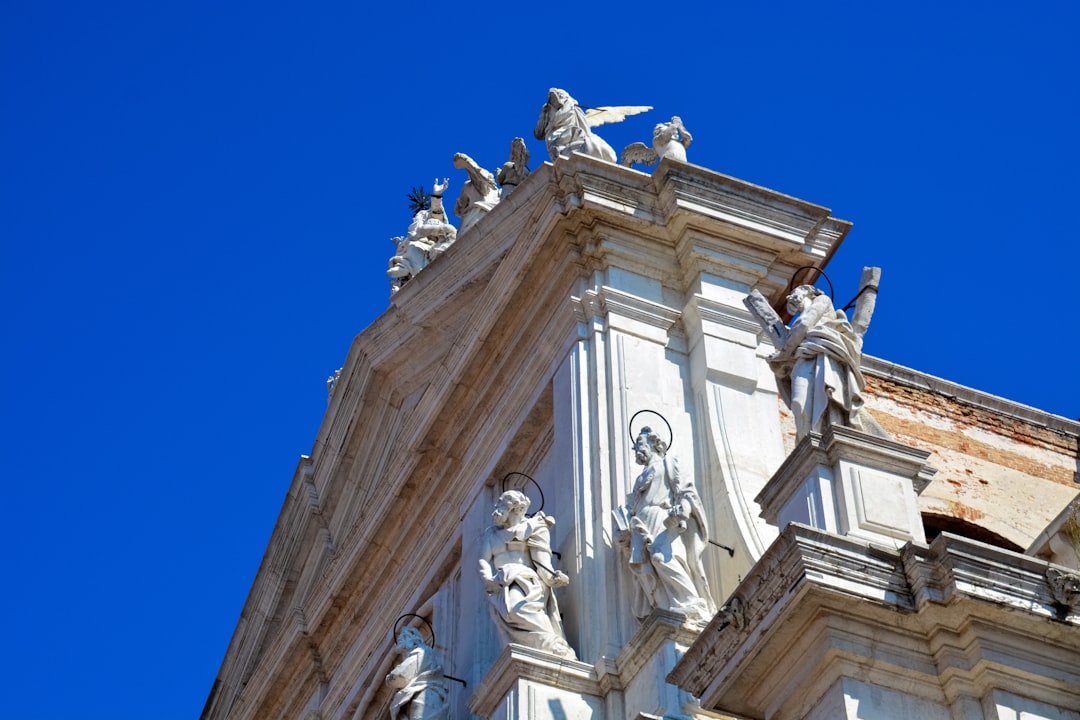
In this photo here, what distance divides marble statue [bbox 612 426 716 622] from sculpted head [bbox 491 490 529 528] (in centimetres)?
83

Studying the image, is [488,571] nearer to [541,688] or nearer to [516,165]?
[541,688]

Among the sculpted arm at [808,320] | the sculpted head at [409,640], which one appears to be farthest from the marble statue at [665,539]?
the sculpted head at [409,640]

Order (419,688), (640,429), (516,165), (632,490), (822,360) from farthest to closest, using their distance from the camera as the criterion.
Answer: (516,165) < (419,688) < (640,429) < (632,490) < (822,360)

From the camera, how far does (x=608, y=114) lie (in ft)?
60.1

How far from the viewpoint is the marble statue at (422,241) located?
68.4 ft

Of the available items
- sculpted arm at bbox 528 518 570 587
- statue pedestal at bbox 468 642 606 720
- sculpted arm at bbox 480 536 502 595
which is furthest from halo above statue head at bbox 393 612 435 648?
statue pedestal at bbox 468 642 606 720

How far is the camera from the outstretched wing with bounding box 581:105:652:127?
1819 centimetres

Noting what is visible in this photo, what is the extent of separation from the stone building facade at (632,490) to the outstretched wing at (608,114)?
0.92m

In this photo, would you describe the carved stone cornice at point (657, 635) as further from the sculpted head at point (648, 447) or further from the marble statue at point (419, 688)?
the marble statue at point (419, 688)

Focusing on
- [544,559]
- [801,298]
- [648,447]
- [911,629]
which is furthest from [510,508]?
[911,629]

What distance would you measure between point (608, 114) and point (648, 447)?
17.1 ft

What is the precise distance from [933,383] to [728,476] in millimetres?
4381

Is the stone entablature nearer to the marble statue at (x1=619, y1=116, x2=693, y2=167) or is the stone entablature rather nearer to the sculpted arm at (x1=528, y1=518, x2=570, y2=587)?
the sculpted arm at (x1=528, y1=518, x2=570, y2=587)

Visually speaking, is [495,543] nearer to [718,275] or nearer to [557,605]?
[557,605]
